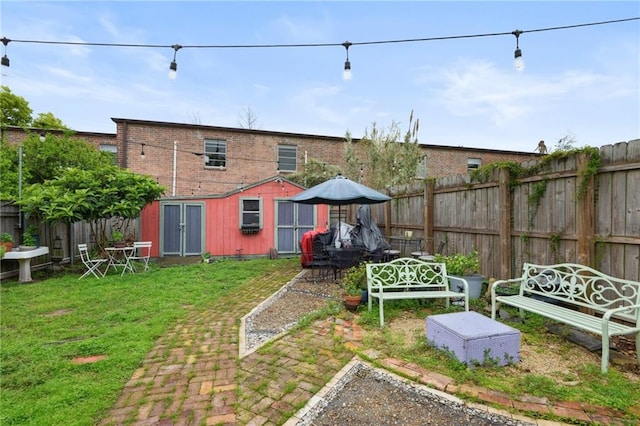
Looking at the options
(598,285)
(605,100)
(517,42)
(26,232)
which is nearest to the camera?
(598,285)

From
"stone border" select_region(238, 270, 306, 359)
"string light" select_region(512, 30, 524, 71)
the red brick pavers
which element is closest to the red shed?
"stone border" select_region(238, 270, 306, 359)

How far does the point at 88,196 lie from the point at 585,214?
9.30m

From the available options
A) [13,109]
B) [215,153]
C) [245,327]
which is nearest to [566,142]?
[215,153]

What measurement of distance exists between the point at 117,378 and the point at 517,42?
6550mm

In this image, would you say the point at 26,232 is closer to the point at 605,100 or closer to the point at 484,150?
the point at 605,100

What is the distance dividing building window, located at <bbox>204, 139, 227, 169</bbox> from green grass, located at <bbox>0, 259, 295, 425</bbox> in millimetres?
8041

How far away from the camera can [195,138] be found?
14195 millimetres

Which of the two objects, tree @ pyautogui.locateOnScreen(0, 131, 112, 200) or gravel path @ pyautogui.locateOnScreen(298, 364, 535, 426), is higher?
tree @ pyautogui.locateOnScreen(0, 131, 112, 200)

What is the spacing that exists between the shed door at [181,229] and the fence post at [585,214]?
962 cm

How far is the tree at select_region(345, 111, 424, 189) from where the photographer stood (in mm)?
13836

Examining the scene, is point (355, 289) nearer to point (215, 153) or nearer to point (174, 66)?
point (174, 66)

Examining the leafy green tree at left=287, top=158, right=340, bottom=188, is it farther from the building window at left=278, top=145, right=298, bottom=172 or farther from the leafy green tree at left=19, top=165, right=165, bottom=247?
the leafy green tree at left=19, top=165, right=165, bottom=247

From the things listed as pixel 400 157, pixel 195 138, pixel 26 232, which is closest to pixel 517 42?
pixel 400 157

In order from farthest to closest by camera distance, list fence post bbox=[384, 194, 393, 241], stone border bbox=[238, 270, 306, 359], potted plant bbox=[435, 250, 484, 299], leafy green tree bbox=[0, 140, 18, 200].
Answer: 1. leafy green tree bbox=[0, 140, 18, 200]
2. fence post bbox=[384, 194, 393, 241]
3. potted plant bbox=[435, 250, 484, 299]
4. stone border bbox=[238, 270, 306, 359]
